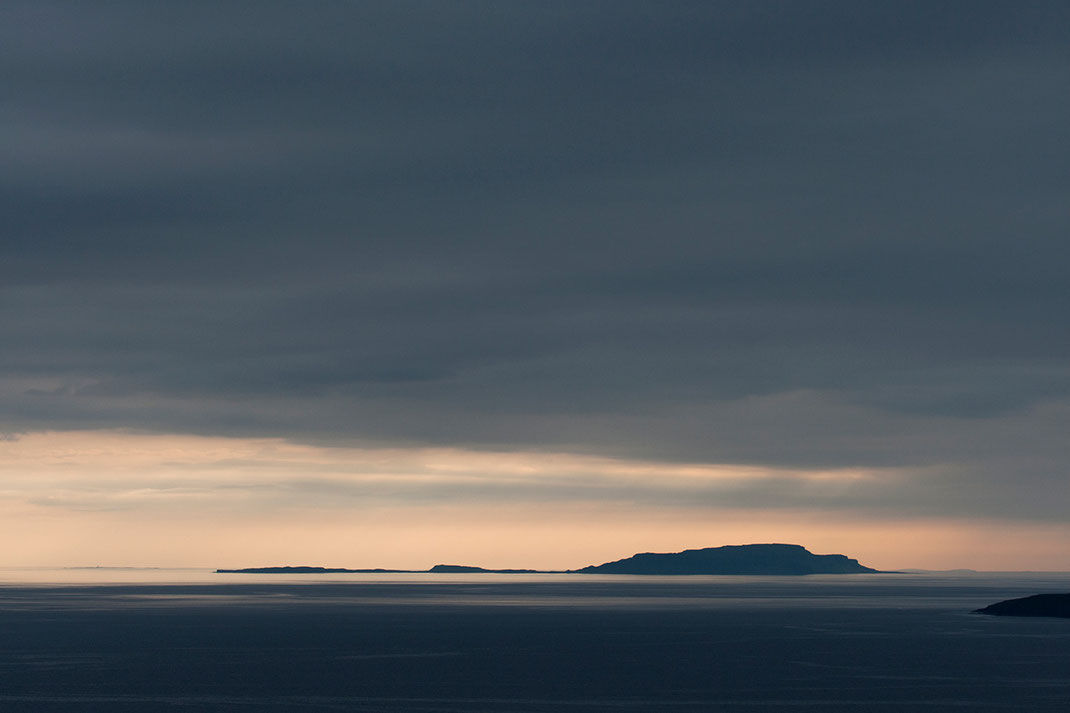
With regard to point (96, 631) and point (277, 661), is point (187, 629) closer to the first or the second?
point (96, 631)

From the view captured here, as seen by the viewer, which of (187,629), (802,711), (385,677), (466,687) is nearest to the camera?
(802,711)

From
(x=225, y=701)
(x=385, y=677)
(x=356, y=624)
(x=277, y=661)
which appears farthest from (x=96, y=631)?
(x=225, y=701)

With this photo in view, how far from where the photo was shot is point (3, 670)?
10931cm

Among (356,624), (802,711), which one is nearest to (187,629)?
(356,624)

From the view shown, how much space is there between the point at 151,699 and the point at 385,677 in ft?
71.2

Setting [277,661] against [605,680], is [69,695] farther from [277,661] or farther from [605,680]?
[605,680]

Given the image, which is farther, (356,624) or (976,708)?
(356,624)

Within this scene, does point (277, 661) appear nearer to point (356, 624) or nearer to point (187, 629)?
point (187, 629)

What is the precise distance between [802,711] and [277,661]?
55.4 m

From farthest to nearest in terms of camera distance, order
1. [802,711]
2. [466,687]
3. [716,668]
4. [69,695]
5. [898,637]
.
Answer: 1. [898,637]
2. [716,668]
3. [466,687]
4. [69,695]
5. [802,711]

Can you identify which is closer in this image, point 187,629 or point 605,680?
point 605,680

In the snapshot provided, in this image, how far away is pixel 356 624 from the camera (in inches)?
7653

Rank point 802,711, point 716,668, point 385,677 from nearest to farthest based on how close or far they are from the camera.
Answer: point 802,711 < point 385,677 < point 716,668

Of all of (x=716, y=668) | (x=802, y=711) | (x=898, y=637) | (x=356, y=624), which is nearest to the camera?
(x=802, y=711)
